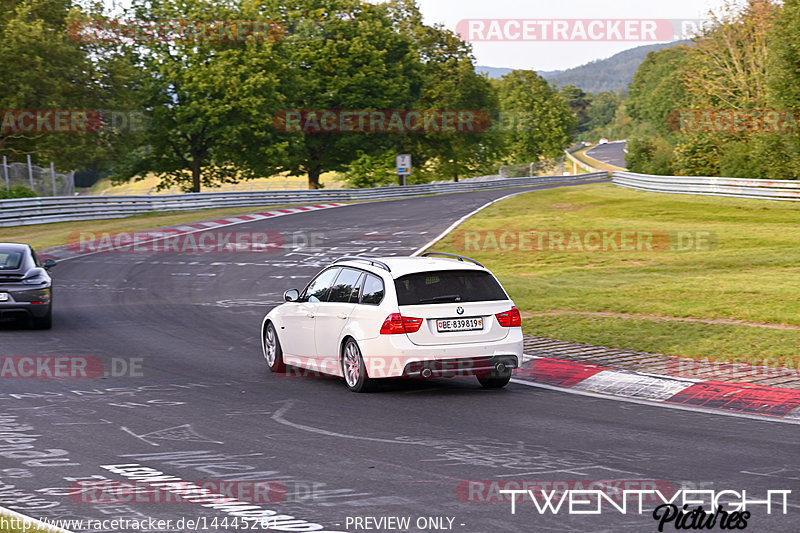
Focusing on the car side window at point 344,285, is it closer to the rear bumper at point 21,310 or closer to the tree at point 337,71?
the rear bumper at point 21,310

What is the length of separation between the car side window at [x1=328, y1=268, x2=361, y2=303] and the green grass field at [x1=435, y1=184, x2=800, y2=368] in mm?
3970

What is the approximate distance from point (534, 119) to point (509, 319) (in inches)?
4530

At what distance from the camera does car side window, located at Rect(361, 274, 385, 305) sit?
11.1m

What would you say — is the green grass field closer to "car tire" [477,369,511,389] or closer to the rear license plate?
"car tire" [477,369,511,389]

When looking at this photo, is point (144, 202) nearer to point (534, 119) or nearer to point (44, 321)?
point (44, 321)

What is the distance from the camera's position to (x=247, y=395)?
10969 millimetres

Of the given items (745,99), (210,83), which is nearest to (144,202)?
(210,83)

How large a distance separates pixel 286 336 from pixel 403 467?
545 cm

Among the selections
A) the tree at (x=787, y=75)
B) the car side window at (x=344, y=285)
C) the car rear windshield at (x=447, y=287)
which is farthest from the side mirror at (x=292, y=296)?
the tree at (x=787, y=75)

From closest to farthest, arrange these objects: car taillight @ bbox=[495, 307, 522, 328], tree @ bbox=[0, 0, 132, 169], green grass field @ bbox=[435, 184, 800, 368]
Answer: car taillight @ bbox=[495, 307, 522, 328], green grass field @ bbox=[435, 184, 800, 368], tree @ bbox=[0, 0, 132, 169]

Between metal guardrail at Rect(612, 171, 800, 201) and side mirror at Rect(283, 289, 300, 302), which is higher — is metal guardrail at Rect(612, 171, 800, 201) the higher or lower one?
the higher one

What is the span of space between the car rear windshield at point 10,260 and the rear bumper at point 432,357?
29.0 ft

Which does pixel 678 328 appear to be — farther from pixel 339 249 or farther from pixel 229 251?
pixel 229 251

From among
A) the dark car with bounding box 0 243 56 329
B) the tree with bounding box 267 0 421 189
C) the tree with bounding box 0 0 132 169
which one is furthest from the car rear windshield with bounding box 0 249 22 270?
the tree with bounding box 267 0 421 189
